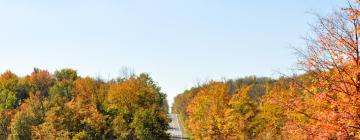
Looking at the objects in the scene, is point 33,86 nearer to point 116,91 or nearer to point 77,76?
point 77,76

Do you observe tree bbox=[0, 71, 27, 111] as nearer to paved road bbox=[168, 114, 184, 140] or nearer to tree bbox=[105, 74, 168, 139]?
tree bbox=[105, 74, 168, 139]

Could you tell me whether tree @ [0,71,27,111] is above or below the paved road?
above

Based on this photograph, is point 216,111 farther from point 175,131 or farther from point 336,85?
point 175,131

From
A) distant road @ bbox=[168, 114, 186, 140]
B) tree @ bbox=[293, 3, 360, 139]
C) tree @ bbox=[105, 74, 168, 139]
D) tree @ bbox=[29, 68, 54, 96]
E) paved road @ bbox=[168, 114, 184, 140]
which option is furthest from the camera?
tree @ bbox=[29, 68, 54, 96]

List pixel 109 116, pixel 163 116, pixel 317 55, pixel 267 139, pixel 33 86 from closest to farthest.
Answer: pixel 317 55
pixel 267 139
pixel 163 116
pixel 109 116
pixel 33 86

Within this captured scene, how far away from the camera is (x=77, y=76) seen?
12962cm

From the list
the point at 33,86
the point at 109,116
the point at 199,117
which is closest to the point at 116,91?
the point at 109,116

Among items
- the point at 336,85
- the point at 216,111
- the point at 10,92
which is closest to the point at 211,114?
the point at 216,111

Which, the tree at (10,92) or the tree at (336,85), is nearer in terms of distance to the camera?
the tree at (336,85)

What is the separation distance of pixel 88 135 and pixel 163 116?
1091 cm

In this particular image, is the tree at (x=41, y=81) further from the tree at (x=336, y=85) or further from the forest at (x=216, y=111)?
the tree at (x=336, y=85)

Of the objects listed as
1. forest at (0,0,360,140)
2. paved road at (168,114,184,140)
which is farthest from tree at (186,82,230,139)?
paved road at (168,114,184,140)

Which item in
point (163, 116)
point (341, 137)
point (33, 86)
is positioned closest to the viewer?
point (341, 137)

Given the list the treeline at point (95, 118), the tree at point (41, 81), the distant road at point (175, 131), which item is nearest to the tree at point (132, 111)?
the treeline at point (95, 118)
